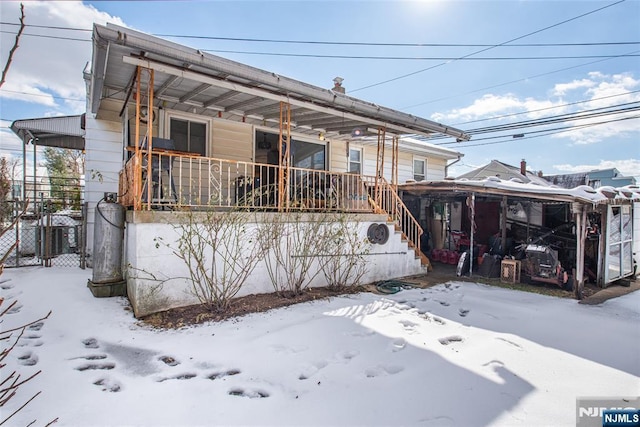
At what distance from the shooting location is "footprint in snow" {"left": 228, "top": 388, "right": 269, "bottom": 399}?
2668 millimetres

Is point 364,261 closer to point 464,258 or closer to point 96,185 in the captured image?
point 464,258

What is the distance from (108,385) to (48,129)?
7880mm

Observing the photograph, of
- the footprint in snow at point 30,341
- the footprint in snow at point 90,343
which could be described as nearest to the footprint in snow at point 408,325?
the footprint in snow at point 90,343

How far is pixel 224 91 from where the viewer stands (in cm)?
581

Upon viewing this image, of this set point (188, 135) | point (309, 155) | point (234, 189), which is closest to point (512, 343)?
point (234, 189)

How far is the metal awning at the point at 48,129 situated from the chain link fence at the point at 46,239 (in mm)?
1902

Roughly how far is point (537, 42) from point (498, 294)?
963 cm

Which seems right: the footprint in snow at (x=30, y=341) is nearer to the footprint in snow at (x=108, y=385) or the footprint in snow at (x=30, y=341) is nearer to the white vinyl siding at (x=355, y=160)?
the footprint in snow at (x=108, y=385)

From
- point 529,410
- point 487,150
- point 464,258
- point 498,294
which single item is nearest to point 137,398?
point 529,410

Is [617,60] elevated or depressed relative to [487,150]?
elevated

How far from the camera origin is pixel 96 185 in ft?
21.7

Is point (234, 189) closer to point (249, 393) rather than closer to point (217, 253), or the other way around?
point (217, 253)

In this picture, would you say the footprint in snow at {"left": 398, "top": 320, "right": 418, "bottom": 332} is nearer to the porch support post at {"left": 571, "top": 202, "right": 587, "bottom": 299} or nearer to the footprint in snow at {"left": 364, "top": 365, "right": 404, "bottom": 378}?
the footprint in snow at {"left": 364, "top": 365, "right": 404, "bottom": 378}

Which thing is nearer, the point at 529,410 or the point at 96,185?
the point at 529,410
